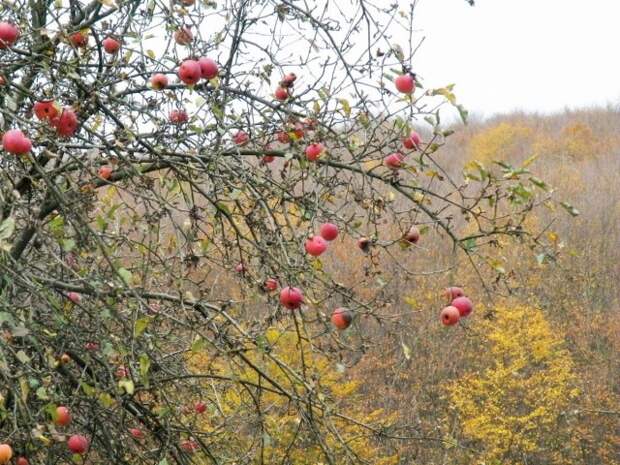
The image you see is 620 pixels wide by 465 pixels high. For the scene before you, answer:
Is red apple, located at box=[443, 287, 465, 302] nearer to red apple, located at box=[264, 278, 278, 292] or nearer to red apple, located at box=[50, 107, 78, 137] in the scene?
red apple, located at box=[264, 278, 278, 292]

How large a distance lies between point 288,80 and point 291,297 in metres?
1.05

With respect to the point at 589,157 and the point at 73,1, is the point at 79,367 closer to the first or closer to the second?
the point at 73,1

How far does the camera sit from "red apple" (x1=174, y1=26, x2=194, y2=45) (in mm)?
3016

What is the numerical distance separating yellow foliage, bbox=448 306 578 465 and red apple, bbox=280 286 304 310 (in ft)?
42.1

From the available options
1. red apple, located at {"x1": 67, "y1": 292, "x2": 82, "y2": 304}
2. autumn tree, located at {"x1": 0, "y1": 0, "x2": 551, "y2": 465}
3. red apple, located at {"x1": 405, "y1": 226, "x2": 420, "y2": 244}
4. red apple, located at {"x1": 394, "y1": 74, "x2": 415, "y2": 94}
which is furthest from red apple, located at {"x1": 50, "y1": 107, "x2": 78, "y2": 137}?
red apple, located at {"x1": 67, "y1": 292, "x2": 82, "y2": 304}

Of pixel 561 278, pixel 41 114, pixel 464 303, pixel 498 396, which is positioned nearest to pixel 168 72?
pixel 41 114

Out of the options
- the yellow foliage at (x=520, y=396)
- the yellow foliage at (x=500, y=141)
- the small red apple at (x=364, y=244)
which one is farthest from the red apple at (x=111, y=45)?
the yellow foliage at (x=500, y=141)

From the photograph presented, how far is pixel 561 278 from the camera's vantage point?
21.7 metres

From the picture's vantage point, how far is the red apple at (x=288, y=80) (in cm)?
344

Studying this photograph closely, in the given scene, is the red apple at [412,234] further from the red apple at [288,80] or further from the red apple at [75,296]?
the red apple at [75,296]

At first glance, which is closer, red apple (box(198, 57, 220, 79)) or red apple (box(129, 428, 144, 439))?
red apple (box(198, 57, 220, 79))

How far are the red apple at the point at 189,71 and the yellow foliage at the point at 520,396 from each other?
12.9m

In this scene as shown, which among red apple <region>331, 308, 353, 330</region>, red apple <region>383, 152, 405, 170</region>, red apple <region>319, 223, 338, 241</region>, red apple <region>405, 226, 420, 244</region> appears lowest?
red apple <region>331, 308, 353, 330</region>

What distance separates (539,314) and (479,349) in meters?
2.58
